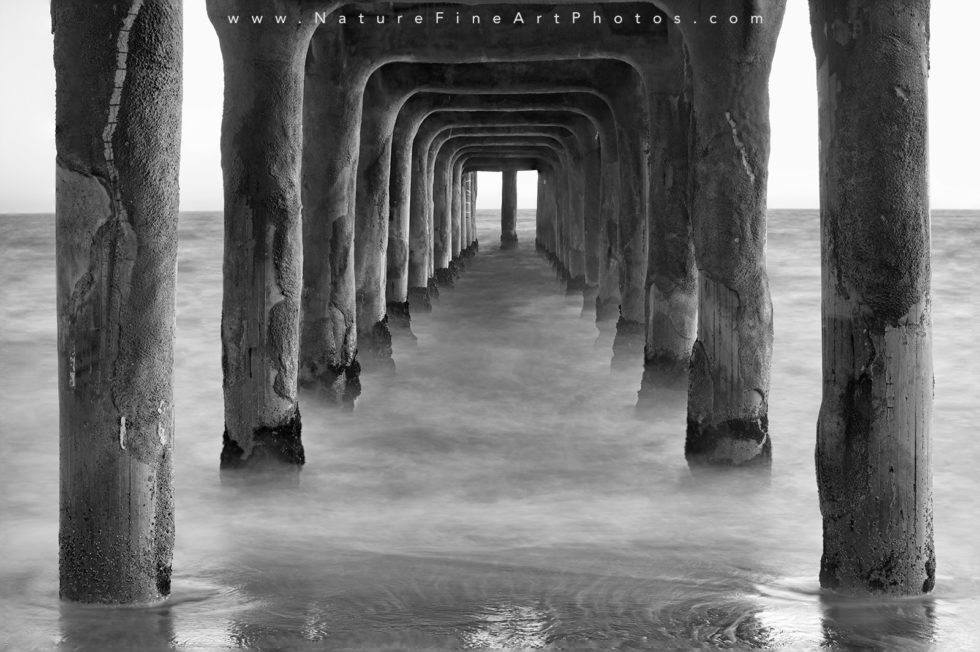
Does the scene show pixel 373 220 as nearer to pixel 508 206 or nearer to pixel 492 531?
pixel 492 531

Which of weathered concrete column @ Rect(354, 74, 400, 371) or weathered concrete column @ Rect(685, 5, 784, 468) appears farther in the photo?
weathered concrete column @ Rect(354, 74, 400, 371)

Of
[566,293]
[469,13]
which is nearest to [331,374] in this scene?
[469,13]

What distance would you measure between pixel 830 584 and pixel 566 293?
1418cm

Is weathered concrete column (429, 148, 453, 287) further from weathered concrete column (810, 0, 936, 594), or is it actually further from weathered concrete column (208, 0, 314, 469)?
weathered concrete column (810, 0, 936, 594)

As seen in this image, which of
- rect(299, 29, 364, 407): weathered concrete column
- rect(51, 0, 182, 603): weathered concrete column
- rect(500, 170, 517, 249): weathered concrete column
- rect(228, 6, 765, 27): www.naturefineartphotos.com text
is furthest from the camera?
rect(500, 170, 517, 249): weathered concrete column

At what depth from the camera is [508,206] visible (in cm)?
3491

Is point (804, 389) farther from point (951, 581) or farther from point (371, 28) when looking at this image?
point (951, 581)

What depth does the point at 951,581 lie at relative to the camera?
412 cm

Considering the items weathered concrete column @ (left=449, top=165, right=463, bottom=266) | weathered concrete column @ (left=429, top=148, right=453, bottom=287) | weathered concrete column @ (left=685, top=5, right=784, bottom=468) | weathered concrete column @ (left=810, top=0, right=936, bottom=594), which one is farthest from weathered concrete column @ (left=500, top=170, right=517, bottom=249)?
weathered concrete column @ (left=810, top=0, right=936, bottom=594)

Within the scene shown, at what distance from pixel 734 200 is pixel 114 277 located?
3.31 meters

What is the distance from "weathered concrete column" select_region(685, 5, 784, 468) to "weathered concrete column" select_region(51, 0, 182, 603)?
9.99 feet

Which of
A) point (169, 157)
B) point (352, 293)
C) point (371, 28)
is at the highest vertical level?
point (371, 28)

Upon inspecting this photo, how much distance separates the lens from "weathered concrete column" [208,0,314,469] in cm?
557

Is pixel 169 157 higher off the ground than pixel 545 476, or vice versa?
pixel 169 157
